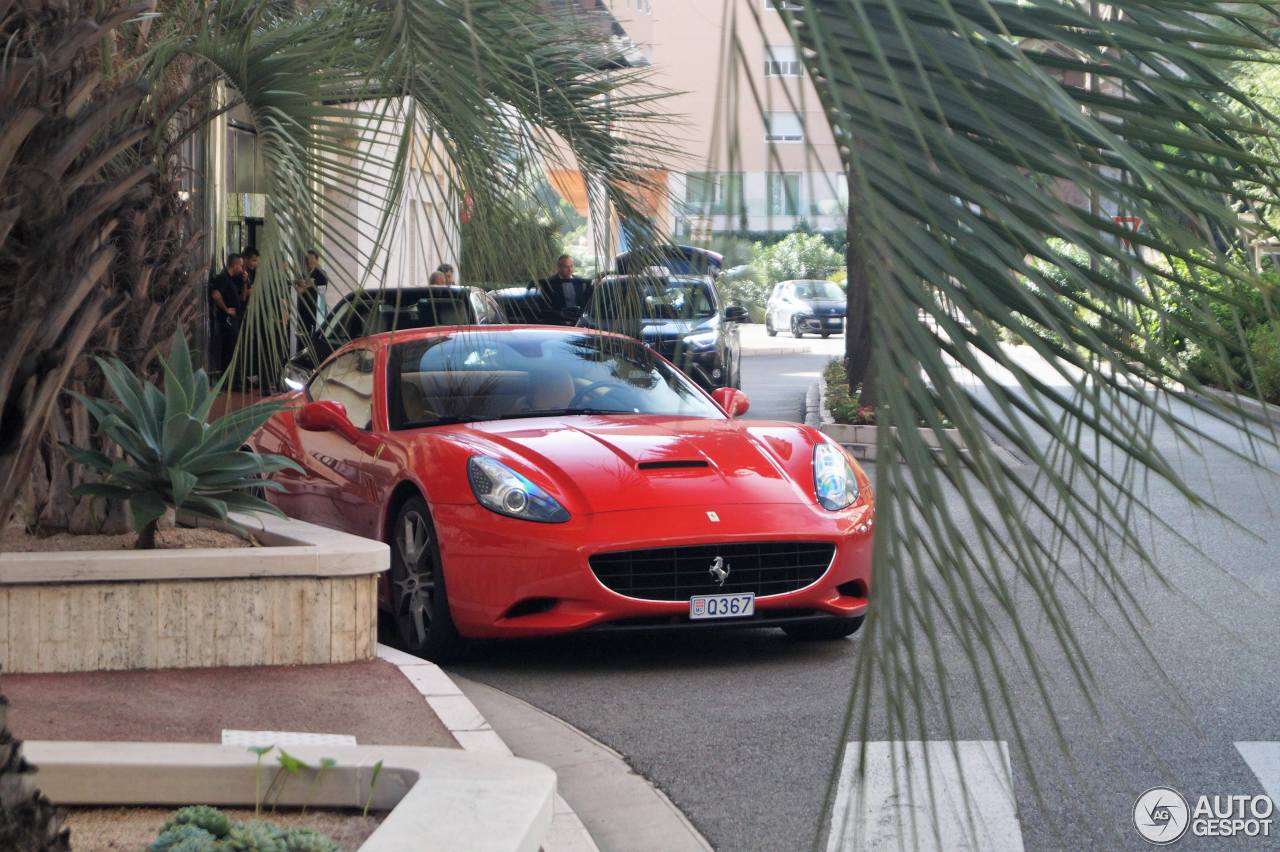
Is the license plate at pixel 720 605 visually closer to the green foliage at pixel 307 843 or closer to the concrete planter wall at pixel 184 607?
the concrete planter wall at pixel 184 607

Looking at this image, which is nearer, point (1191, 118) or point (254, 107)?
point (1191, 118)

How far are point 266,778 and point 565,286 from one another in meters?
1.51

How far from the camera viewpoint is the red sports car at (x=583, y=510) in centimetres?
634

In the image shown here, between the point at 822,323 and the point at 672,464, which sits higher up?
the point at 822,323

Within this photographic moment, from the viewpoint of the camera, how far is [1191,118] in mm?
1193

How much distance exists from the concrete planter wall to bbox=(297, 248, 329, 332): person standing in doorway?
1160mm


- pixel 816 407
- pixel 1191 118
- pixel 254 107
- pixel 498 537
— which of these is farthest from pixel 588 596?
pixel 816 407

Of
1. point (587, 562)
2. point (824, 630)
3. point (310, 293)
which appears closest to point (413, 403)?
point (587, 562)

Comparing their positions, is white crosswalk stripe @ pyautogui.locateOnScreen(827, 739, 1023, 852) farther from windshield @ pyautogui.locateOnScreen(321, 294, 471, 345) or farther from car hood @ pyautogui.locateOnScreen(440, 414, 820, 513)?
car hood @ pyautogui.locateOnScreen(440, 414, 820, 513)

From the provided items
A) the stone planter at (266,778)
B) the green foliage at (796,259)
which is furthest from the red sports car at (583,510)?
the green foliage at (796,259)

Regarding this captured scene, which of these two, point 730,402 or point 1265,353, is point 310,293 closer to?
point 1265,353

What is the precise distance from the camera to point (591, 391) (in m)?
7.71

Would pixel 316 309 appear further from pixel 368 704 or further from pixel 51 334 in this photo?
pixel 368 704

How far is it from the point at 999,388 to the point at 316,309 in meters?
4.02
